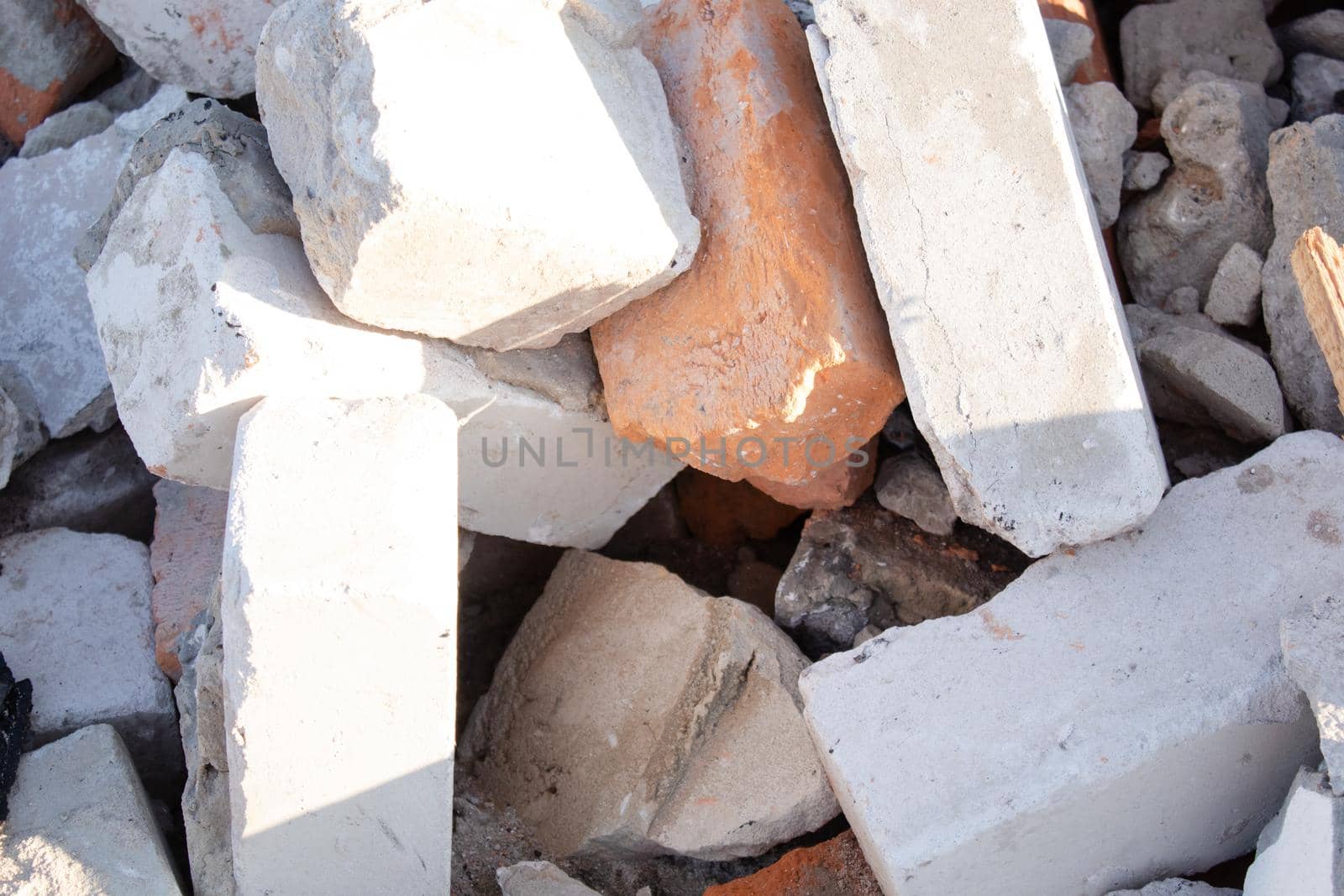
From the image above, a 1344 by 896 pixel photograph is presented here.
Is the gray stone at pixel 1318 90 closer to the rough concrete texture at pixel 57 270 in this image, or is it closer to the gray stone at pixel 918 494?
the gray stone at pixel 918 494

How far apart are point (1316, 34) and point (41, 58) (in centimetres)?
348

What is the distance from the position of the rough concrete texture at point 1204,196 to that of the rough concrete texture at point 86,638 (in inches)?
97.7

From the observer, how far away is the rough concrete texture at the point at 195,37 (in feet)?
9.27

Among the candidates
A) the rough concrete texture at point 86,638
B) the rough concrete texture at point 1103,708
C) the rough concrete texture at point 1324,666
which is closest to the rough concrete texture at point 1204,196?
the rough concrete texture at point 1103,708

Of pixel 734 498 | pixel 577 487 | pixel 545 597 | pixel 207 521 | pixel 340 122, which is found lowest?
pixel 734 498

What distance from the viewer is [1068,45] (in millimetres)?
2879

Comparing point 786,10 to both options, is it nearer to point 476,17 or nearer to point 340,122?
point 476,17

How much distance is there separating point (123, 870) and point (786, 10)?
2091 mm

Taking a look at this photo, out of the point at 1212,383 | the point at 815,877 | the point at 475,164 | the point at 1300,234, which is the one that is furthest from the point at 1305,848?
the point at 475,164

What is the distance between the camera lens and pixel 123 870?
2.14m

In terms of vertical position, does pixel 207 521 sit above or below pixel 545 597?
above

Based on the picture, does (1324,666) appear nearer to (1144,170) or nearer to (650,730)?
(650,730)

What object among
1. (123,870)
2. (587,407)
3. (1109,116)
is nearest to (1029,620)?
(587,407)

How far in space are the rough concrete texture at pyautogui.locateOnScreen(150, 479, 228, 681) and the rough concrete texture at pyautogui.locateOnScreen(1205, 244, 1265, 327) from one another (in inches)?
91.7
